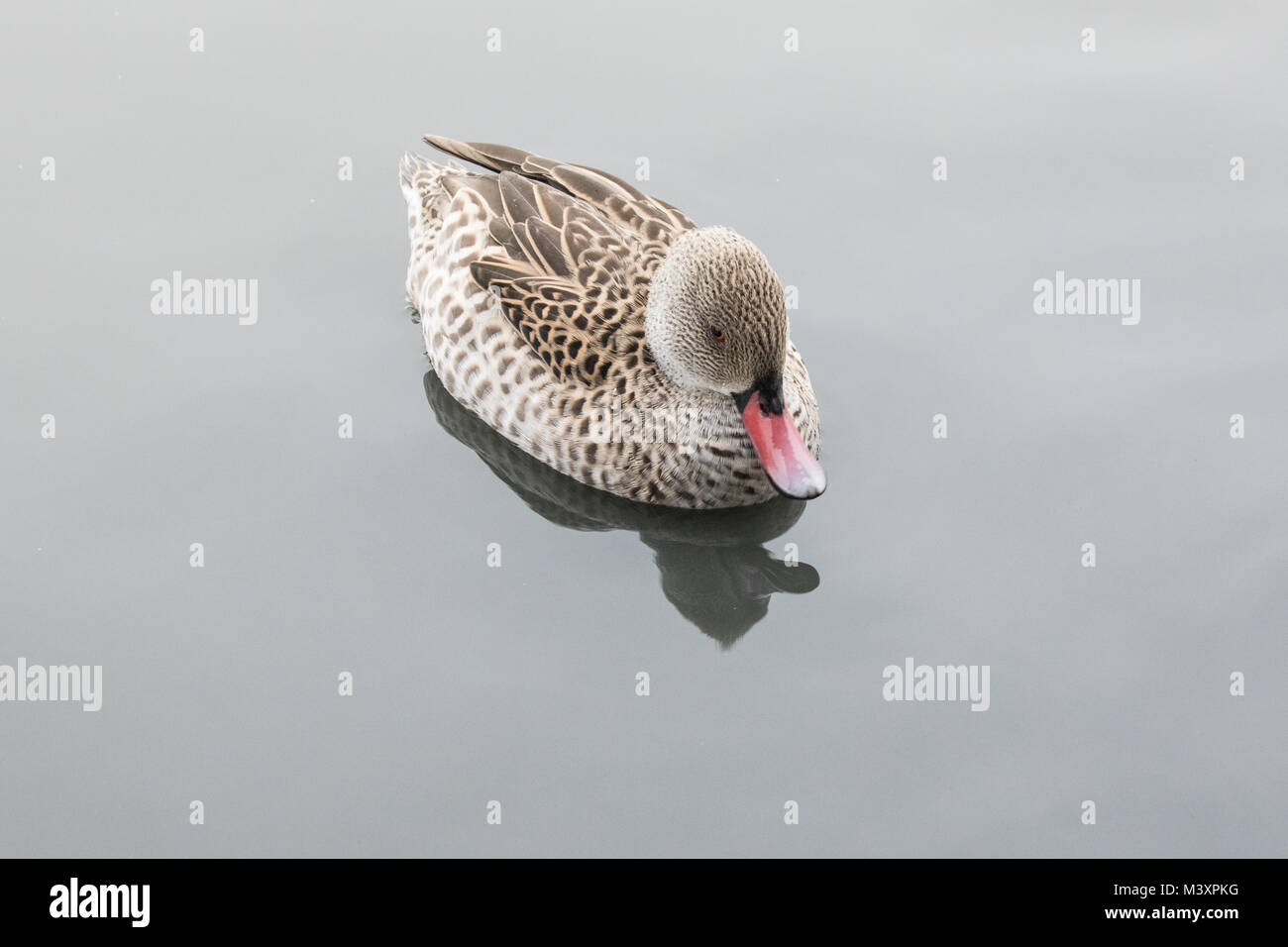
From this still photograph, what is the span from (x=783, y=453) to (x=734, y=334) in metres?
0.58

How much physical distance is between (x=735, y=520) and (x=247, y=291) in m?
3.02

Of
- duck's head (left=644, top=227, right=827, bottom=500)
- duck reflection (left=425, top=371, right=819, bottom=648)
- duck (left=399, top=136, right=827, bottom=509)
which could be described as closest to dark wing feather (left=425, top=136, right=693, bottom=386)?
duck (left=399, top=136, right=827, bottom=509)

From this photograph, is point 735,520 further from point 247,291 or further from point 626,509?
point 247,291

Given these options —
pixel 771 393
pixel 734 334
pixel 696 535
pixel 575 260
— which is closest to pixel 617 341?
pixel 575 260

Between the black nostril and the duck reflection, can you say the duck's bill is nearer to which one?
the black nostril

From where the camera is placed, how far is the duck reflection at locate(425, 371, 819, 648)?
7684mm

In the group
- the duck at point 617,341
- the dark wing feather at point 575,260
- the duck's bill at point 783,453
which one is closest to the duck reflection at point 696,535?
the duck at point 617,341

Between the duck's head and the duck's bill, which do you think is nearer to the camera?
the duck's head

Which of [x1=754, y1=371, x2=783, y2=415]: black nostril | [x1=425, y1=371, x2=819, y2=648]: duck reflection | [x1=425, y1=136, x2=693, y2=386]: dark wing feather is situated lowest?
[x1=425, y1=371, x2=819, y2=648]: duck reflection

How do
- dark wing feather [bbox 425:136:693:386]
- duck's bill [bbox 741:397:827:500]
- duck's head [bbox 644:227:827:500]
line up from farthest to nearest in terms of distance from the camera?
dark wing feather [bbox 425:136:693:386], duck's bill [bbox 741:397:827:500], duck's head [bbox 644:227:827:500]

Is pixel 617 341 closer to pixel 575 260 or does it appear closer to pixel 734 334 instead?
pixel 575 260

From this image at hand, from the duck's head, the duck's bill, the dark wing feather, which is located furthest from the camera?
the dark wing feather

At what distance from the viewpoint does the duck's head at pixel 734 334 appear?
7508mm

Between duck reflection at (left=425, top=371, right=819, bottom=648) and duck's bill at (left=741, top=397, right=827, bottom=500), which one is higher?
duck's bill at (left=741, top=397, right=827, bottom=500)
